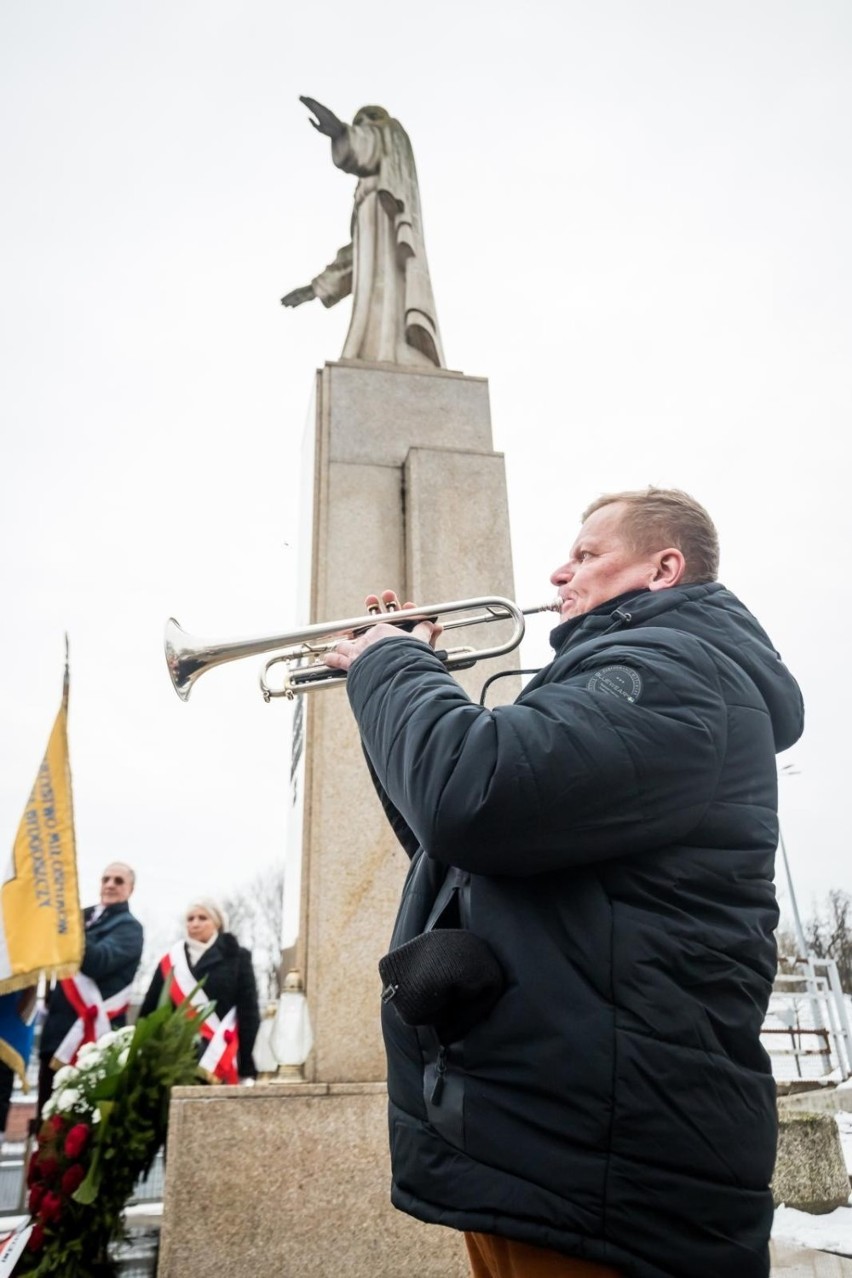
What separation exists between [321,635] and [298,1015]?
6.59ft

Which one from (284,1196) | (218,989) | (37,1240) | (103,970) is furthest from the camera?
(103,970)

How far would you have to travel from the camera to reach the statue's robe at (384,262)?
21.4 ft

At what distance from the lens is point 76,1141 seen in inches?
161

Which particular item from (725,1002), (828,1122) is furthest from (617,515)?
(828,1122)

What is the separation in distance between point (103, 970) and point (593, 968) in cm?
551

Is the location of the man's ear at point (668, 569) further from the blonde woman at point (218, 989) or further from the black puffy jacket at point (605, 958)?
the blonde woman at point (218, 989)

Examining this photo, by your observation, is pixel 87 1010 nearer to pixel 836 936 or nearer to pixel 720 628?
pixel 720 628

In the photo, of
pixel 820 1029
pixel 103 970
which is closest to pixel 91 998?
pixel 103 970

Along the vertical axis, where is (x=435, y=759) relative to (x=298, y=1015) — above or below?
above

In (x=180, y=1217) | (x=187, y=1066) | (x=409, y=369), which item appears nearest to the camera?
(x=180, y=1217)

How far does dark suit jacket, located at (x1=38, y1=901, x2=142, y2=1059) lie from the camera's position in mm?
6078

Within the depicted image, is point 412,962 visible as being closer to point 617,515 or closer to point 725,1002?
point 725,1002

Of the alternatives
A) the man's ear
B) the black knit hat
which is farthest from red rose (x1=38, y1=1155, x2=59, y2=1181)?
the man's ear

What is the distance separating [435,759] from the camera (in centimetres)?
156
